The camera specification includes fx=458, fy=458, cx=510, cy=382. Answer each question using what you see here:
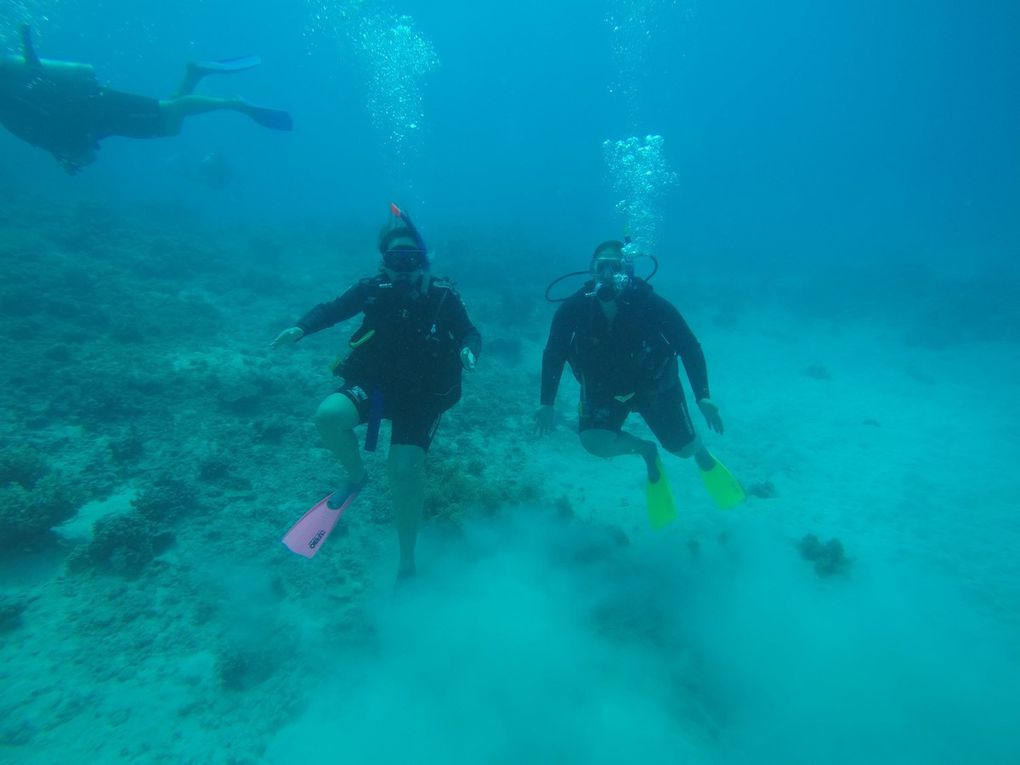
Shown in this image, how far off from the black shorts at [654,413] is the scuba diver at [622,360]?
0.04 ft

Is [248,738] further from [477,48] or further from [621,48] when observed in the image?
[621,48]

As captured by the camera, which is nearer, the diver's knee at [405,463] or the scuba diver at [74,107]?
the diver's knee at [405,463]

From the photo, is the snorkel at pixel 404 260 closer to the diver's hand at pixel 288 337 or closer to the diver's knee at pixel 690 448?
the diver's hand at pixel 288 337

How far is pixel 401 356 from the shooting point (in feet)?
15.2

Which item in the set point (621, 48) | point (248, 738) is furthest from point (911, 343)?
point (621, 48)

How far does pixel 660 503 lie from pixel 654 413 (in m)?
1.32

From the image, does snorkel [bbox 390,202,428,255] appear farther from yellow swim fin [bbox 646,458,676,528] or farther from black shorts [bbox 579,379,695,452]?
yellow swim fin [bbox 646,458,676,528]

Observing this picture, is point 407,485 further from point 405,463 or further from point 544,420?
point 544,420

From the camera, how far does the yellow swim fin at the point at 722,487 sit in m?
5.71

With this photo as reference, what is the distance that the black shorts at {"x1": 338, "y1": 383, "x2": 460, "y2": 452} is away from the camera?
15.0 ft

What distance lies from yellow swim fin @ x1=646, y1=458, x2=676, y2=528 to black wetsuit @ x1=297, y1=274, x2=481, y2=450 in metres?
3.16

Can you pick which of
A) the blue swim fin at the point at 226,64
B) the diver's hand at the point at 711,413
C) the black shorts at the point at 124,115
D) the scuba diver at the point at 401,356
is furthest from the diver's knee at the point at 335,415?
the blue swim fin at the point at 226,64

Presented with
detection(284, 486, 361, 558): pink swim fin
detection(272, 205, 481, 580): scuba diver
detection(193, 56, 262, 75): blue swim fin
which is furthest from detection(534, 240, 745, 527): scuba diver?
detection(193, 56, 262, 75): blue swim fin

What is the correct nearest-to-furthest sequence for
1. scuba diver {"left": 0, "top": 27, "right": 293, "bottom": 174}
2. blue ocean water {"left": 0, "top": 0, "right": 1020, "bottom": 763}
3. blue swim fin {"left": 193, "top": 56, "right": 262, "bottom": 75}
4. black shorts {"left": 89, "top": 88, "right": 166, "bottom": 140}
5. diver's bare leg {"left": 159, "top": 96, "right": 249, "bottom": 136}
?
blue ocean water {"left": 0, "top": 0, "right": 1020, "bottom": 763}
scuba diver {"left": 0, "top": 27, "right": 293, "bottom": 174}
black shorts {"left": 89, "top": 88, "right": 166, "bottom": 140}
diver's bare leg {"left": 159, "top": 96, "right": 249, "bottom": 136}
blue swim fin {"left": 193, "top": 56, "right": 262, "bottom": 75}
